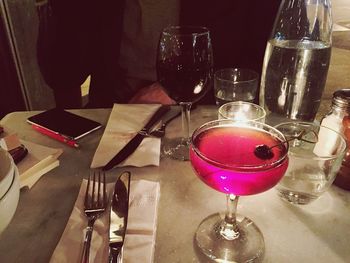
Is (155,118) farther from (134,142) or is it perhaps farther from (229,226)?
(229,226)

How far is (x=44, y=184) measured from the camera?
0.71 m

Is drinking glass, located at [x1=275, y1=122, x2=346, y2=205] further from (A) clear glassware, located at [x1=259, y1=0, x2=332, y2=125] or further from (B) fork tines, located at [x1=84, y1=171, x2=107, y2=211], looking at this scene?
(B) fork tines, located at [x1=84, y1=171, x2=107, y2=211]

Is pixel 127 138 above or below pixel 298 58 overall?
below

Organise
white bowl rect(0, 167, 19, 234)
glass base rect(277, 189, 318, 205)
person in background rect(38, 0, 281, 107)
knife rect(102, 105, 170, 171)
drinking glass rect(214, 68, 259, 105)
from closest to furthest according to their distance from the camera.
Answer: white bowl rect(0, 167, 19, 234), glass base rect(277, 189, 318, 205), knife rect(102, 105, 170, 171), drinking glass rect(214, 68, 259, 105), person in background rect(38, 0, 281, 107)

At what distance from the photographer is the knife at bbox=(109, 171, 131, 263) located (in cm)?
51

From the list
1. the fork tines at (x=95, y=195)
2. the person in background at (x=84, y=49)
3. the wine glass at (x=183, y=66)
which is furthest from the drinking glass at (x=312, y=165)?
the person in background at (x=84, y=49)

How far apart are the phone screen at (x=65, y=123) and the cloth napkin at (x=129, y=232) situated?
26 centimetres

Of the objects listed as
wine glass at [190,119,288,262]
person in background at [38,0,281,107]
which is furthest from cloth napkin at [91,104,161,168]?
person in background at [38,0,281,107]

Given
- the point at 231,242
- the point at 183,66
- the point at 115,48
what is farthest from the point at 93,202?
the point at 115,48

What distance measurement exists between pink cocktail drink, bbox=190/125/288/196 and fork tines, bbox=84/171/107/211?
0.19m

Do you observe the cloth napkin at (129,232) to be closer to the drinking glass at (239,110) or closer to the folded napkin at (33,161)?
the folded napkin at (33,161)

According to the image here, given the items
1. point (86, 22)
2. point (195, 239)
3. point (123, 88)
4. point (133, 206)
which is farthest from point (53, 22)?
point (195, 239)

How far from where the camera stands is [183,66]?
31.1 inches

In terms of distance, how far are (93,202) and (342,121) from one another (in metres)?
0.51
